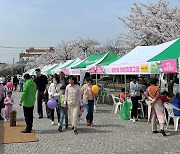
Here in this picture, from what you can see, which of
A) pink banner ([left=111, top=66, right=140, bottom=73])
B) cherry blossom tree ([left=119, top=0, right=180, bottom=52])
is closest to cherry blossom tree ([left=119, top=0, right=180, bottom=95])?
cherry blossom tree ([left=119, top=0, right=180, bottom=52])

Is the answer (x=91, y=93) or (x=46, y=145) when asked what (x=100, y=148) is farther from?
(x=91, y=93)

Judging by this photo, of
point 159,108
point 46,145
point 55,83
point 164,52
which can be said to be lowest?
point 46,145

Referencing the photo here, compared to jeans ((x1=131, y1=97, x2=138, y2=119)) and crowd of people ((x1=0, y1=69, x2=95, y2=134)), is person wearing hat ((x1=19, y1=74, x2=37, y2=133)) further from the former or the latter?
jeans ((x1=131, y1=97, x2=138, y2=119))

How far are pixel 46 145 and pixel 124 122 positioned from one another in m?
4.20

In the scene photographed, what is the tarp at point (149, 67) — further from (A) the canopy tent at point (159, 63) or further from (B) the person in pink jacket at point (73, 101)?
(B) the person in pink jacket at point (73, 101)

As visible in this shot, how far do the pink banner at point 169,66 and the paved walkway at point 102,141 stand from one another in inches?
70.4

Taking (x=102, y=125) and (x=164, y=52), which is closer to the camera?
(x=164, y=52)

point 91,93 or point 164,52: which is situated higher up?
point 164,52

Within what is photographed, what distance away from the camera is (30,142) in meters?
8.06

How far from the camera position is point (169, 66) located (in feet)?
27.7

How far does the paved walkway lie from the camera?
23.3ft

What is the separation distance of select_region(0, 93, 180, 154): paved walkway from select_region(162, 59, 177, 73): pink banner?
179 centimetres

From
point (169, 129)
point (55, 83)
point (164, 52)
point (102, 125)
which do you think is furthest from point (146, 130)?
point (55, 83)

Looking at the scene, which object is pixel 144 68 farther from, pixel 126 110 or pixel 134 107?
pixel 126 110
